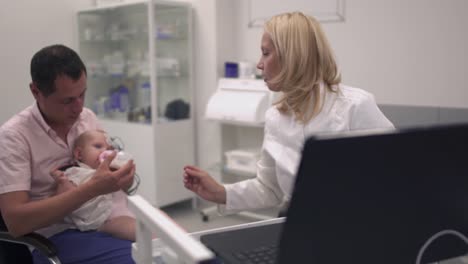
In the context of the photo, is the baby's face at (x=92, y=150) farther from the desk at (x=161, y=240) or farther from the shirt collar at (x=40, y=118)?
the desk at (x=161, y=240)

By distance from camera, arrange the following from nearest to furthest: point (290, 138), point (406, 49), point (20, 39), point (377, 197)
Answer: point (377, 197)
point (290, 138)
point (406, 49)
point (20, 39)

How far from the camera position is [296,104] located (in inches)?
61.1

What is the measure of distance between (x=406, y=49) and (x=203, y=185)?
2122 millimetres

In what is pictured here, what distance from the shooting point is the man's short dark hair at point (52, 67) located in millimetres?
1590

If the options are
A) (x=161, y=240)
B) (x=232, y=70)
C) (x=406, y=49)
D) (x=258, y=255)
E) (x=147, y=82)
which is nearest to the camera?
(x=161, y=240)

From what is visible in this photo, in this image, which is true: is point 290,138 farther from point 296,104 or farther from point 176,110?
point 176,110

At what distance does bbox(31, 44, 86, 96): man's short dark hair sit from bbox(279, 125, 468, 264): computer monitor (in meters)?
1.22

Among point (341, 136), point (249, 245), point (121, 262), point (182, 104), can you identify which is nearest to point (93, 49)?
point (182, 104)

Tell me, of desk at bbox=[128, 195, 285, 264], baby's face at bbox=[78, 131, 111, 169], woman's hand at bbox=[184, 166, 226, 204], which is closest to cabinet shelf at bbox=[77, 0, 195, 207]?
baby's face at bbox=[78, 131, 111, 169]

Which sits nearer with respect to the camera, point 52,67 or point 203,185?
point 203,185

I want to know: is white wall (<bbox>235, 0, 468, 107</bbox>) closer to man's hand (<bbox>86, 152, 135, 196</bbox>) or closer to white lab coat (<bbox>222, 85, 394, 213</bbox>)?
white lab coat (<bbox>222, 85, 394, 213</bbox>)

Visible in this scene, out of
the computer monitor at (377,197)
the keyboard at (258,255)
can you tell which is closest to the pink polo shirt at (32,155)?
the keyboard at (258,255)

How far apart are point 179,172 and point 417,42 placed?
2.21m

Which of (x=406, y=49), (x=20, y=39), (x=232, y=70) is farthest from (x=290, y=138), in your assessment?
(x=20, y=39)
